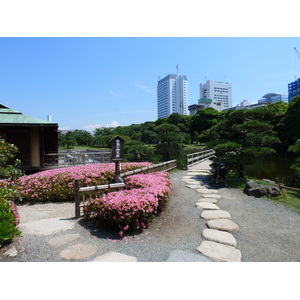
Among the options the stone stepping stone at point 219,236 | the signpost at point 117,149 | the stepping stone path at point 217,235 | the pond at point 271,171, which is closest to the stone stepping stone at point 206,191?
the stepping stone path at point 217,235

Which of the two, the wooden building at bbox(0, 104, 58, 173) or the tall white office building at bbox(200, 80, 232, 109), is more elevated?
the tall white office building at bbox(200, 80, 232, 109)

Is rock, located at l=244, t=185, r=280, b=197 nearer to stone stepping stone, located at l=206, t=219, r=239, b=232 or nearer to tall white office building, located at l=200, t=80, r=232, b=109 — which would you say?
stone stepping stone, located at l=206, t=219, r=239, b=232

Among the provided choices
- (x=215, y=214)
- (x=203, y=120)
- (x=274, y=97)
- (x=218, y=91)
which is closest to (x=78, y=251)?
(x=215, y=214)

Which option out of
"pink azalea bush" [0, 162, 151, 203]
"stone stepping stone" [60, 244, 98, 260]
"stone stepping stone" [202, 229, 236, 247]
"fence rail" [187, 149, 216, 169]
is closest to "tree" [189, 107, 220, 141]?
"fence rail" [187, 149, 216, 169]

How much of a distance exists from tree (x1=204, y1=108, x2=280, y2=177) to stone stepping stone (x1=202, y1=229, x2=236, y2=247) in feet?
15.2

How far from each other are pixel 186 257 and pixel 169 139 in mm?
12710

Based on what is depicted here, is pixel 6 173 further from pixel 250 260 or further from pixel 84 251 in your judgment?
pixel 250 260

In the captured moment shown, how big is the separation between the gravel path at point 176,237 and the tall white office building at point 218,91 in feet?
443

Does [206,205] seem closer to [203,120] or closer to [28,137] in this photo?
[28,137]

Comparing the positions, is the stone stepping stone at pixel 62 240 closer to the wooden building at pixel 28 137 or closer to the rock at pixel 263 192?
the rock at pixel 263 192

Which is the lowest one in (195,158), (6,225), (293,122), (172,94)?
(6,225)

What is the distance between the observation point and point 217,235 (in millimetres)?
3814

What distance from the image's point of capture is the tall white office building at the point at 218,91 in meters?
133

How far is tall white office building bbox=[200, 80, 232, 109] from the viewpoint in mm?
132625
